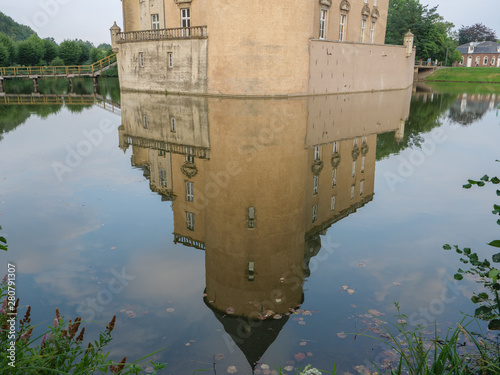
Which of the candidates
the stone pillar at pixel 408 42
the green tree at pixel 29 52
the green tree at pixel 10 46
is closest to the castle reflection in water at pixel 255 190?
the stone pillar at pixel 408 42

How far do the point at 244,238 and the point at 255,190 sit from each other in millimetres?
1954

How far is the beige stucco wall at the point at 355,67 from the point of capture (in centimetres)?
2811

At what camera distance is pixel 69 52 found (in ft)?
251

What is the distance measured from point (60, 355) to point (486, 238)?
6663mm

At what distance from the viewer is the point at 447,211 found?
8.26 m

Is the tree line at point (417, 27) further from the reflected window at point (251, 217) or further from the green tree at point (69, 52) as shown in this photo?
the reflected window at point (251, 217)

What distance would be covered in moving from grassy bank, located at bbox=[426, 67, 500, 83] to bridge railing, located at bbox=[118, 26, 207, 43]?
52191 mm

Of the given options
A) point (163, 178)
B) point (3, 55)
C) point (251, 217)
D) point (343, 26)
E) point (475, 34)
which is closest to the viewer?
point (251, 217)

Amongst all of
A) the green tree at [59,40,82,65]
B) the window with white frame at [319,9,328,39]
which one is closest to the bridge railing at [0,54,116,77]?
the green tree at [59,40,82,65]

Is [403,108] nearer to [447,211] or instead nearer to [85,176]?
[447,211]

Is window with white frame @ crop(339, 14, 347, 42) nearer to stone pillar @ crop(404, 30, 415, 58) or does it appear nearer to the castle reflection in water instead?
stone pillar @ crop(404, 30, 415, 58)

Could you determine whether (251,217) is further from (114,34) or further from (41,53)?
(41,53)

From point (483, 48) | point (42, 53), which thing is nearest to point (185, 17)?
point (42, 53)

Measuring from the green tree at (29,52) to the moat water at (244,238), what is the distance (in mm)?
66469
